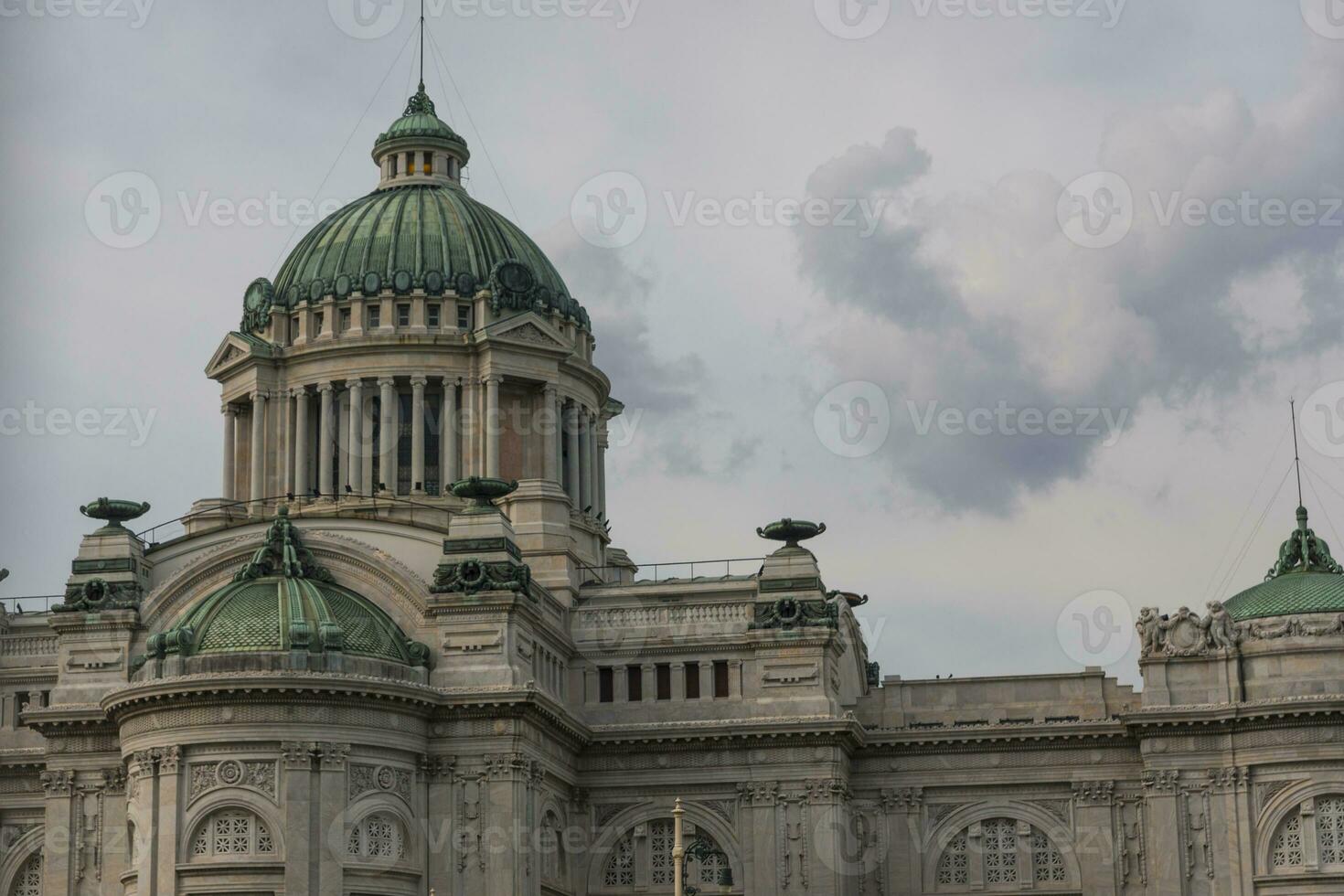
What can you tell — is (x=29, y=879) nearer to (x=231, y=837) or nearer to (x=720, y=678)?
(x=231, y=837)

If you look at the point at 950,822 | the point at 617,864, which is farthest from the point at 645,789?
the point at 950,822

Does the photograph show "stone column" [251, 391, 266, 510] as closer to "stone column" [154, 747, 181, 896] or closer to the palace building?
the palace building

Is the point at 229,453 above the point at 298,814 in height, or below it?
above

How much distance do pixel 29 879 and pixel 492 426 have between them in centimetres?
2162

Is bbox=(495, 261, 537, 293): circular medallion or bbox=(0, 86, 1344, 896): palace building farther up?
bbox=(495, 261, 537, 293): circular medallion

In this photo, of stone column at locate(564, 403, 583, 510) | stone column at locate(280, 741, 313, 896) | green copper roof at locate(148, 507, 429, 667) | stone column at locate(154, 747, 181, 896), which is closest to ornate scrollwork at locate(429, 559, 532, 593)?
green copper roof at locate(148, 507, 429, 667)

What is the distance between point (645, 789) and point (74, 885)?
1796cm

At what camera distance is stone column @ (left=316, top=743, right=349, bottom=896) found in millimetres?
76438

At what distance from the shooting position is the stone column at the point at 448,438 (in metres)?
93.8

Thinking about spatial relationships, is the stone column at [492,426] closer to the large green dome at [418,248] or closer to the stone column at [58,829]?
the large green dome at [418,248]

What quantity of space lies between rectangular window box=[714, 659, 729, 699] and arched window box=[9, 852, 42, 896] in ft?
73.1

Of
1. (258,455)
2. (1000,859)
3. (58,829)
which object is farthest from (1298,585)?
(58,829)

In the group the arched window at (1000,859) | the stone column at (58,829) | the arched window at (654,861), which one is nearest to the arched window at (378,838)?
the arched window at (654,861)

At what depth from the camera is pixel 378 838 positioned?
3086 inches
